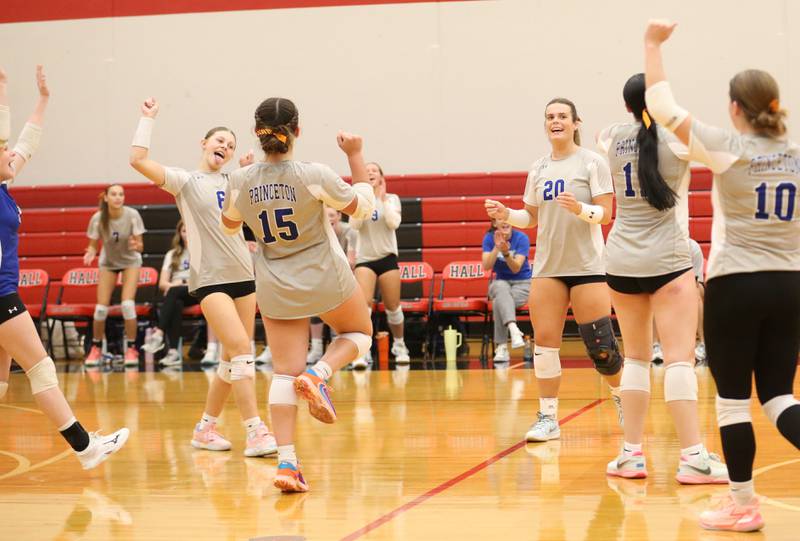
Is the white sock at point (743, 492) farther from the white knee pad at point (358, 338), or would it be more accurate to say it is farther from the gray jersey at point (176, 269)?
the gray jersey at point (176, 269)

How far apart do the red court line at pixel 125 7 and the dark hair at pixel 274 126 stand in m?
9.55

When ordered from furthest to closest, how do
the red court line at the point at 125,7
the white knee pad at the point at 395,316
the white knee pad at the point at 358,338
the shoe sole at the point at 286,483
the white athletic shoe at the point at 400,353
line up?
the red court line at the point at 125,7 → the white athletic shoe at the point at 400,353 → the white knee pad at the point at 395,316 → the white knee pad at the point at 358,338 → the shoe sole at the point at 286,483

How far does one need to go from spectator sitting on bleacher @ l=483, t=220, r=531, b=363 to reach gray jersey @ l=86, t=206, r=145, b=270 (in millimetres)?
4125

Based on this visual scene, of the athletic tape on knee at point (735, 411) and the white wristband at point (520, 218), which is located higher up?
the white wristband at point (520, 218)

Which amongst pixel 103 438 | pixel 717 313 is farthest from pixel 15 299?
pixel 717 313

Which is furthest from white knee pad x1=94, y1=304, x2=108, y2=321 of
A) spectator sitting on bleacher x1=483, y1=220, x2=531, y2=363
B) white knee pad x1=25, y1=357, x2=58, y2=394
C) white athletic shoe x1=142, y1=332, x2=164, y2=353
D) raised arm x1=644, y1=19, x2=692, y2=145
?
raised arm x1=644, y1=19, x2=692, y2=145

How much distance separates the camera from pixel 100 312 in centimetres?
1129

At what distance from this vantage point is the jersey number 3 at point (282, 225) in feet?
14.6

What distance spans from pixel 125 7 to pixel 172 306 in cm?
530

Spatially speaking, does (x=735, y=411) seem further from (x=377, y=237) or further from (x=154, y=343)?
(x=154, y=343)

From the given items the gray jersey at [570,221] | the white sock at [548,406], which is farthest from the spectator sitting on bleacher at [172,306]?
the gray jersey at [570,221]

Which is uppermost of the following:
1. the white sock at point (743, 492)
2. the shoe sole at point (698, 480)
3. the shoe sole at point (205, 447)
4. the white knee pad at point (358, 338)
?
the white knee pad at point (358, 338)

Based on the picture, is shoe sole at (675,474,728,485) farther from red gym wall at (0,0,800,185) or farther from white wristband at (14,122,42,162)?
red gym wall at (0,0,800,185)

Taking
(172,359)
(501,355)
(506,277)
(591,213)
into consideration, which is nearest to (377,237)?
(506,277)
